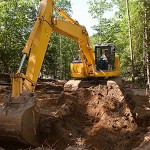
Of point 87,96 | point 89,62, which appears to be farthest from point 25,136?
point 89,62

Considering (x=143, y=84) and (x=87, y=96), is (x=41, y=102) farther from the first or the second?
(x=143, y=84)

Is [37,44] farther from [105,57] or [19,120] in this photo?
[105,57]

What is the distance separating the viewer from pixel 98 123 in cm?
960

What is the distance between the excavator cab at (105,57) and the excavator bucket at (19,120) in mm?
7730

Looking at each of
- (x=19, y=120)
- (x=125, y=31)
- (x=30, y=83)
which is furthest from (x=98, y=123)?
(x=125, y=31)

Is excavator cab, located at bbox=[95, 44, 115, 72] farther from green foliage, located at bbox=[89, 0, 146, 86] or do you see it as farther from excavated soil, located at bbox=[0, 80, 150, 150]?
green foliage, located at bbox=[89, 0, 146, 86]

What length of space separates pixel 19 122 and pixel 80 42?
7.04 m

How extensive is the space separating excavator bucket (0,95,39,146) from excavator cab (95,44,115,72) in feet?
25.4

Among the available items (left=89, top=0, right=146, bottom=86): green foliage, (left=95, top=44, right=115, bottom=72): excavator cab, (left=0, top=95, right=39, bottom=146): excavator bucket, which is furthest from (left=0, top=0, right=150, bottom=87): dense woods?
(left=0, top=95, right=39, bottom=146): excavator bucket

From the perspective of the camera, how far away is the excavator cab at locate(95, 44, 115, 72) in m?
14.5

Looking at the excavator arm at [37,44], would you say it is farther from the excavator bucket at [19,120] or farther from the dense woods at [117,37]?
the dense woods at [117,37]

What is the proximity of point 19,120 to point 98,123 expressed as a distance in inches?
145

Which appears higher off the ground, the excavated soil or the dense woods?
the dense woods

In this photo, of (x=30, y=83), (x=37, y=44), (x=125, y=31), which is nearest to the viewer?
(x=30, y=83)
